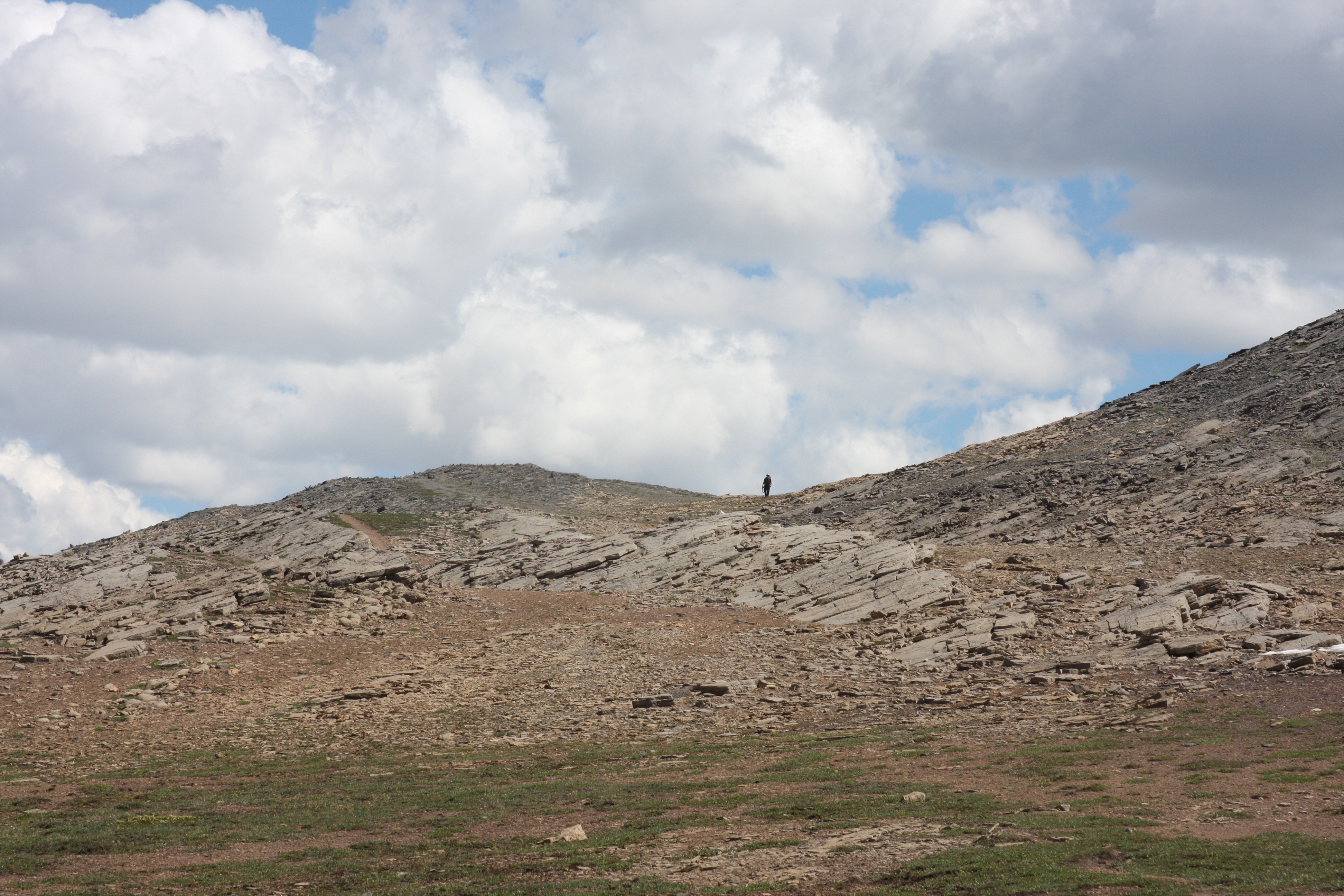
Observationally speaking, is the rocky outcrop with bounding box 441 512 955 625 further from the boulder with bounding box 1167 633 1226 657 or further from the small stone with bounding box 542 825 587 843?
the small stone with bounding box 542 825 587 843

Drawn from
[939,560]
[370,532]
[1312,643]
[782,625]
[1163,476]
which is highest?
[370,532]

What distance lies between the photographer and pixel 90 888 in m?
19.5

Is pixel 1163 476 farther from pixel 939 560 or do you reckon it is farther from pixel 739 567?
pixel 739 567

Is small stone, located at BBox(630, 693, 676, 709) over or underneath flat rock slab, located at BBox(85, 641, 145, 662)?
underneath

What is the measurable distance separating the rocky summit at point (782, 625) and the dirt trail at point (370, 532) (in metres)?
0.56

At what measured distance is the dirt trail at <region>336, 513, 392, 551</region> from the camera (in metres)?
71.5

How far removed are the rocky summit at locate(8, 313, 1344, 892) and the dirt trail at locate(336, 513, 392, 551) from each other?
22.2 inches

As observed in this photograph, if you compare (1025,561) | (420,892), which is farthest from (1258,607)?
(420,892)

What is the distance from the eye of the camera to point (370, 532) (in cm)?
7519

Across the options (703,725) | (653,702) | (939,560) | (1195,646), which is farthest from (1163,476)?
(703,725)

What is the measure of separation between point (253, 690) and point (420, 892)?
2284cm

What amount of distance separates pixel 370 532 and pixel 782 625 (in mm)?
39942

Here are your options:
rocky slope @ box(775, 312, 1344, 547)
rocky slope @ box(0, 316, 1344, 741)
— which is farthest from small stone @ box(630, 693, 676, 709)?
rocky slope @ box(775, 312, 1344, 547)

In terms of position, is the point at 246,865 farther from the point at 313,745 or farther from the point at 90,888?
the point at 313,745
